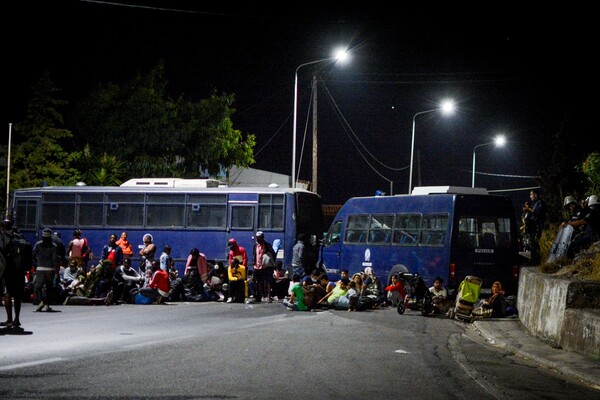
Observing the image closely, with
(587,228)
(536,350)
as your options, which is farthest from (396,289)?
(536,350)

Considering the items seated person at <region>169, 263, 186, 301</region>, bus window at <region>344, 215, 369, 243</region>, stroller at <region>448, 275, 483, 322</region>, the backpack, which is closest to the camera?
the backpack

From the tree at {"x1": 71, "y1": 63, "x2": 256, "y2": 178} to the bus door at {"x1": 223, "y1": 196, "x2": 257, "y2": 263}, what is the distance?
61.4 feet

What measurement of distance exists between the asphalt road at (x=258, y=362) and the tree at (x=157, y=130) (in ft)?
99.8

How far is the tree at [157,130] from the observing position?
159ft

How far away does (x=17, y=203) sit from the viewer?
32.3m

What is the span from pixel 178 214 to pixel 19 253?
1574 centimetres

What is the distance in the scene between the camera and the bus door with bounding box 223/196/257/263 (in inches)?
1169

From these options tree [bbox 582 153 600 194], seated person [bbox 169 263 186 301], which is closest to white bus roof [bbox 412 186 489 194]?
seated person [bbox 169 263 186 301]

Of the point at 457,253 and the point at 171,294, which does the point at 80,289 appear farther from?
the point at 457,253

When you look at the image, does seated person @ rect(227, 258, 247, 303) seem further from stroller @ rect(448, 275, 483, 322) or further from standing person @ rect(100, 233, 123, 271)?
stroller @ rect(448, 275, 483, 322)

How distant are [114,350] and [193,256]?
45.1 ft

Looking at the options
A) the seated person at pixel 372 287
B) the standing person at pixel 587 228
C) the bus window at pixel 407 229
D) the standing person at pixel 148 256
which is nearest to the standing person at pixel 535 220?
the bus window at pixel 407 229

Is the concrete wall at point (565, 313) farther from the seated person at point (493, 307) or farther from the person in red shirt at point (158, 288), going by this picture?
the person in red shirt at point (158, 288)

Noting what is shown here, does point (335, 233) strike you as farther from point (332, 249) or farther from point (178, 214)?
point (178, 214)
